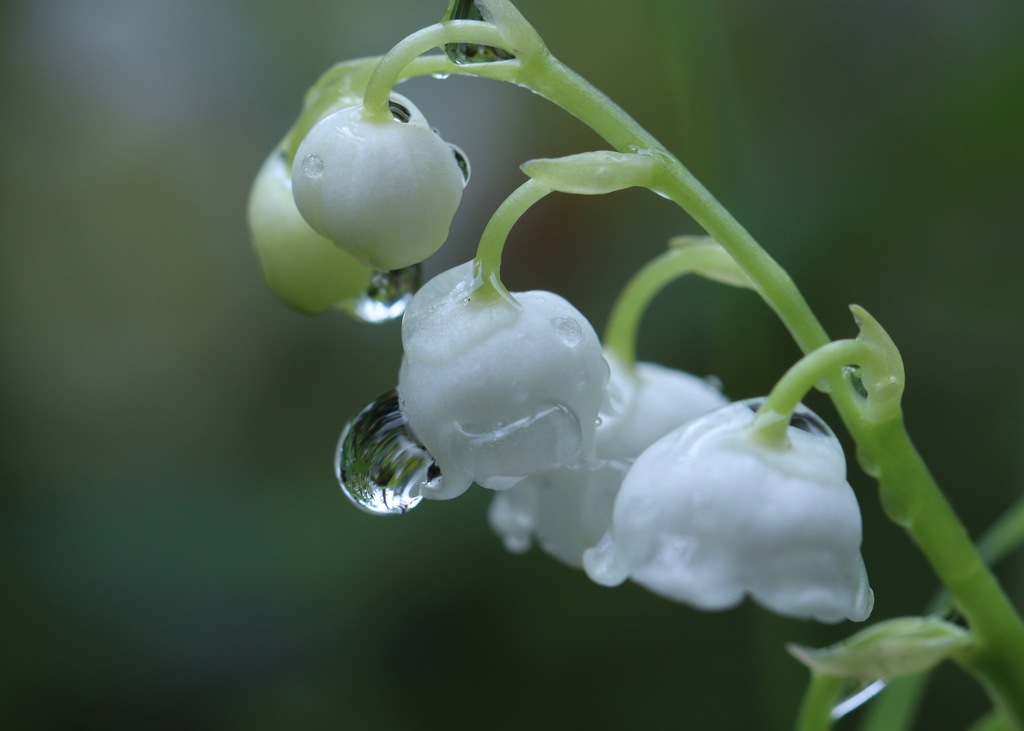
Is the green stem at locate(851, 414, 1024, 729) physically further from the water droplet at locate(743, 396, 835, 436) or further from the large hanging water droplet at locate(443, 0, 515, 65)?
the large hanging water droplet at locate(443, 0, 515, 65)

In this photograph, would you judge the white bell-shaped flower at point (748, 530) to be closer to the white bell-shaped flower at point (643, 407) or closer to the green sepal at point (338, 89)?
the white bell-shaped flower at point (643, 407)

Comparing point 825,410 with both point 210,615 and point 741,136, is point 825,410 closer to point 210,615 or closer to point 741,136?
point 741,136

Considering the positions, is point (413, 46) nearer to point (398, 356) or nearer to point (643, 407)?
point (643, 407)

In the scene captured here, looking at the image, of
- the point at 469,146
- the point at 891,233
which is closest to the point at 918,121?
the point at 891,233

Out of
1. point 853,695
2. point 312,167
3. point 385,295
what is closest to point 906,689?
point 853,695

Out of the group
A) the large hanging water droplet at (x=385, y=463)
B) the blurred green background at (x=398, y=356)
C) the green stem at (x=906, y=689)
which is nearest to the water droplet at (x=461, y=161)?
the large hanging water droplet at (x=385, y=463)

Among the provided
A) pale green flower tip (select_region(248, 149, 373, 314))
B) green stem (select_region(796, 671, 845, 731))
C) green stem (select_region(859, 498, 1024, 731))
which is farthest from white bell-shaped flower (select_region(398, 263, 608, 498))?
green stem (select_region(859, 498, 1024, 731))
